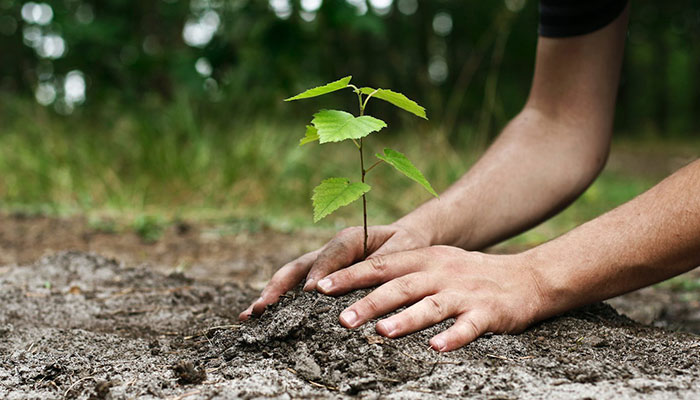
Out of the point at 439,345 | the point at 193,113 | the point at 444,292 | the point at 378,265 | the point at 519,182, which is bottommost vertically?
the point at 439,345

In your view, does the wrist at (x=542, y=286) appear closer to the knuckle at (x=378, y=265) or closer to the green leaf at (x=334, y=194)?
the knuckle at (x=378, y=265)

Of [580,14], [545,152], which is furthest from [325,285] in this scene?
[580,14]

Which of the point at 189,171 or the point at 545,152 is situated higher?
the point at 189,171

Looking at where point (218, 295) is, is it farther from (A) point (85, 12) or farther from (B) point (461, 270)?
(A) point (85, 12)

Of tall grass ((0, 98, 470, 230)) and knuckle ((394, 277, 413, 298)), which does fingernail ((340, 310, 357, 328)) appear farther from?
tall grass ((0, 98, 470, 230))

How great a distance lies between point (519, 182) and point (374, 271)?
0.70 metres

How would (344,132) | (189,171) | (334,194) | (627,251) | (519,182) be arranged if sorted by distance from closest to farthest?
(344,132)
(334,194)
(627,251)
(519,182)
(189,171)

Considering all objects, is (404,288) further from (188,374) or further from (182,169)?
(182,169)

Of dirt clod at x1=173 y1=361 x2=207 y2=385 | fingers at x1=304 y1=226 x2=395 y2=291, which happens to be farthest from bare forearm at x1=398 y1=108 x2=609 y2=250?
dirt clod at x1=173 y1=361 x2=207 y2=385

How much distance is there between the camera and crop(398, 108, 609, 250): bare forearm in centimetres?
182

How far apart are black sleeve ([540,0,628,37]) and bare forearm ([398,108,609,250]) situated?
0.93ft

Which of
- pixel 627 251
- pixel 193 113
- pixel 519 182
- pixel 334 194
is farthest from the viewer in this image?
pixel 193 113

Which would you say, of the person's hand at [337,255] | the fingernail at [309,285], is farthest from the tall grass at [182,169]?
the fingernail at [309,285]

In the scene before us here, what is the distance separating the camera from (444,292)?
1.38 m
